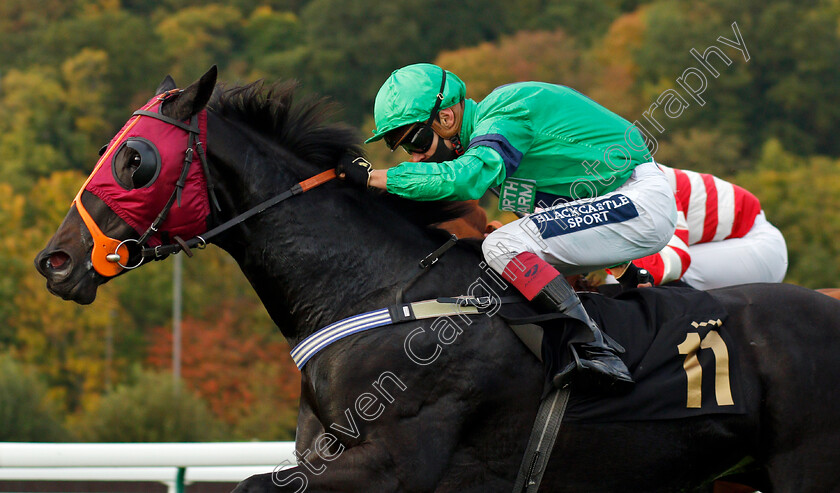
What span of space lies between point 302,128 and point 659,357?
1.63 metres

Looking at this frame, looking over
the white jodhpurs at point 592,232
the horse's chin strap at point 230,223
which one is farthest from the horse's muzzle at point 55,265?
the white jodhpurs at point 592,232

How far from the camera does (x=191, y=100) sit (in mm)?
3762

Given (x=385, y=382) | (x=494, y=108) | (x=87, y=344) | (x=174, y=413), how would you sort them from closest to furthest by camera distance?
(x=385, y=382)
(x=494, y=108)
(x=174, y=413)
(x=87, y=344)

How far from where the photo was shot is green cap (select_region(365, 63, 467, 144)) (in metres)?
3.91

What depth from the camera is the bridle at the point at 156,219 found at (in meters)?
3.63

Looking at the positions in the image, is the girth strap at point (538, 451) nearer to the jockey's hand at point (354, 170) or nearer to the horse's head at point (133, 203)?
the jockey's hand at point (354, 170)

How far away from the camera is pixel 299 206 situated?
3873 mm

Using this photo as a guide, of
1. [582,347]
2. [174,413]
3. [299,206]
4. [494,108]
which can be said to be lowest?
[174,413]

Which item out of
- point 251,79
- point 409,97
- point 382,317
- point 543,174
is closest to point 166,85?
point 409,97

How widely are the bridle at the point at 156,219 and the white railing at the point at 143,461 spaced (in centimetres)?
160

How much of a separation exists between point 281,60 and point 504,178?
256ft

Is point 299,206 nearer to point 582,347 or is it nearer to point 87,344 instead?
point 582,347

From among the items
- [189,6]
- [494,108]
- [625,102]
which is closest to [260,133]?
[494,108]

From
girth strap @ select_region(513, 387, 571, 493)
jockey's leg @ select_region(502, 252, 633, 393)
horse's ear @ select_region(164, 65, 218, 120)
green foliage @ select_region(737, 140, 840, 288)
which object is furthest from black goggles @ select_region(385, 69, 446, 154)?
green foliage @ select_region(737, 140, 840, 288)
